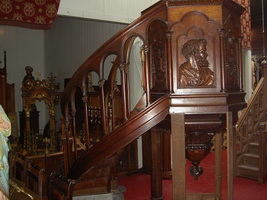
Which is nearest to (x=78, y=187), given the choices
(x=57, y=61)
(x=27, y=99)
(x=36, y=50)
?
(x=27, y=99)

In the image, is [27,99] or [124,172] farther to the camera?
[27,99]

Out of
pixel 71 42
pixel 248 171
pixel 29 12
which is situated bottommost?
pixel 248 171

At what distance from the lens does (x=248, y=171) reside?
18.1ft

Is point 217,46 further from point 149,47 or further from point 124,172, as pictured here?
point 124,172

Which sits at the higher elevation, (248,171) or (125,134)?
(125,134)

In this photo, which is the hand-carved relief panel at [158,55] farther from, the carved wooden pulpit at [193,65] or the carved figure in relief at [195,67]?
the carved figure in relief at [195,67]

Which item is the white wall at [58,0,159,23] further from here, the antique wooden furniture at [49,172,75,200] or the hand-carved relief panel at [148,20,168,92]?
the antique wooden furniture at [49,172,75,200]

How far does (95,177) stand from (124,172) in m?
2.29

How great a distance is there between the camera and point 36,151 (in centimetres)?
588

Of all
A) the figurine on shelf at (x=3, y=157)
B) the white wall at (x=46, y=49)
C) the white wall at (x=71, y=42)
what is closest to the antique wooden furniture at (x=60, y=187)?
the figurine on shelf at (x=3, y=157)

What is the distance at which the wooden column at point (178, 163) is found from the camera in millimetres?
2711

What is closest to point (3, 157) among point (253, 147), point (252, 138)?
point (252, 138)

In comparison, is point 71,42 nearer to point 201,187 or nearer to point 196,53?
point 201,187

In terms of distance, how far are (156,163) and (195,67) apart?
1.82m
